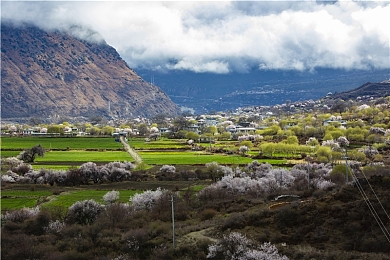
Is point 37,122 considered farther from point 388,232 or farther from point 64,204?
point 388,232

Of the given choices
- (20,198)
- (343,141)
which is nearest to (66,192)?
(20,198)

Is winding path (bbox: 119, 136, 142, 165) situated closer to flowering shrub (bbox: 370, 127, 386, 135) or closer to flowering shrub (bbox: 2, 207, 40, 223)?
flowering shrub (bbox: 2, 207, 40, 223)

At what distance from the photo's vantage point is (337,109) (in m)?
160

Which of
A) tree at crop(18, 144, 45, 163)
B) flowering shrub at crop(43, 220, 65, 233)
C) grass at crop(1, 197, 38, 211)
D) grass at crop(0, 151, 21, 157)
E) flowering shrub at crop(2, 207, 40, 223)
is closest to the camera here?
flowering shrub at crop(43, 220, 65, 233)

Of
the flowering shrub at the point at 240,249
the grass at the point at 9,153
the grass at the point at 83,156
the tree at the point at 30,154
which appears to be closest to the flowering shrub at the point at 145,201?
the flowering shrub at the point at 240,249

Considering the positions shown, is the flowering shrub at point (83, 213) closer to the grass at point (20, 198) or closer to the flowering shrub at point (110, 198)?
the flowering shrub at point (110, 198)

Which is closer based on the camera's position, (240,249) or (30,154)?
(240,249)

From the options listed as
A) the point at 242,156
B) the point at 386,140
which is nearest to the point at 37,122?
the point at 242,156

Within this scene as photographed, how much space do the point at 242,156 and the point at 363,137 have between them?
92.7 ft

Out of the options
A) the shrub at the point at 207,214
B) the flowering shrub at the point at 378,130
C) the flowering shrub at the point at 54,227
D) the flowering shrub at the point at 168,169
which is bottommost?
the flowering shrub at the point at 54,227

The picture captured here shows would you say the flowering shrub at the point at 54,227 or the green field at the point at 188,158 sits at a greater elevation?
the green field at the point at 188,158

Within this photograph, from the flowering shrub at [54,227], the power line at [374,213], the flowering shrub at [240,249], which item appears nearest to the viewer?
the flowering shrub at [240,249]

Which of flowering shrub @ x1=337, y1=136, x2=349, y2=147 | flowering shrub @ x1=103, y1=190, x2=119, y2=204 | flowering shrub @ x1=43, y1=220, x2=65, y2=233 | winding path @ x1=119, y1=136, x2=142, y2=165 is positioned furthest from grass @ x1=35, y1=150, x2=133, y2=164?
flowering shrub @ x1=337, y1=136, x2=349, y2=147

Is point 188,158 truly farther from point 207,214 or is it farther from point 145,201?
point 207,214
